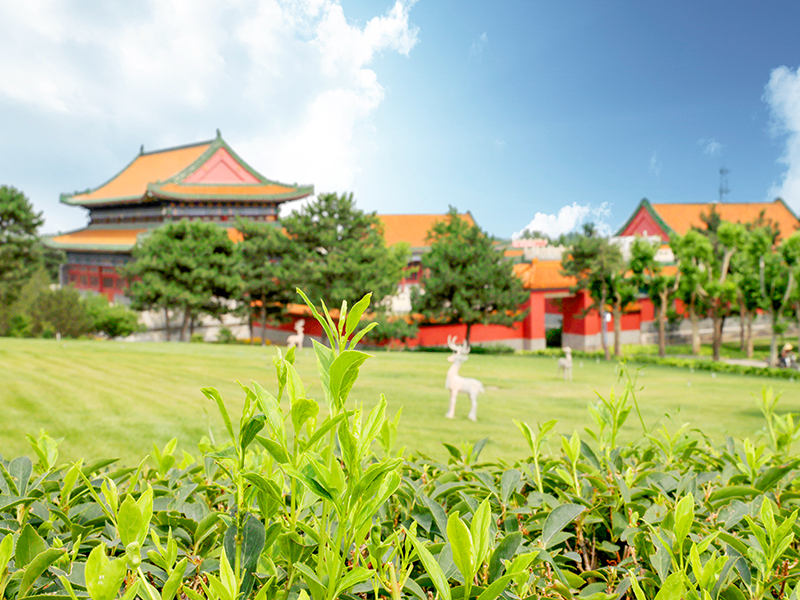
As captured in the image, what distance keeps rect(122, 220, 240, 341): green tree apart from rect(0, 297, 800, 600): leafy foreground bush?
43.6 ft

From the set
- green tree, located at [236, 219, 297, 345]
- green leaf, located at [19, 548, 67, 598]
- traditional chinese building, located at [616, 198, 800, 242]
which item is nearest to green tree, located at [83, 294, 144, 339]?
green tree, located at [236, 219, 297, 345]

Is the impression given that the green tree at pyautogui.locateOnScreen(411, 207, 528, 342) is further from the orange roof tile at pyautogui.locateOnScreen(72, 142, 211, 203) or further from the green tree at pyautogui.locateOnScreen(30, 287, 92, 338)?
the orange roof tile at pyautogui.locateOnScreen(72, 142, 211, 203)

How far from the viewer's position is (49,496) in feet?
3.18

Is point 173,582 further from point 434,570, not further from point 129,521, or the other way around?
point 434,570

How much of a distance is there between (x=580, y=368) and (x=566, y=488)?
40.1 ft

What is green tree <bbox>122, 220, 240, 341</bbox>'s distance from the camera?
1355 centimetres

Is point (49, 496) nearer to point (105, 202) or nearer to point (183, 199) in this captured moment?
point (183, 199)

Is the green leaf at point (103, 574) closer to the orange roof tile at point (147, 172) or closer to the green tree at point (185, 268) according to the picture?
the green tree at point (185, 268)

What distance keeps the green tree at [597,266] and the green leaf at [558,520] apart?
14.4 metres

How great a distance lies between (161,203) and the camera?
18.5 m

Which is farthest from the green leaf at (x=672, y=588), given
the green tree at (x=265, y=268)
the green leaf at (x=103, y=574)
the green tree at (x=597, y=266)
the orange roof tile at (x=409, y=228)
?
the orange roof tile at (x=409, y=228)

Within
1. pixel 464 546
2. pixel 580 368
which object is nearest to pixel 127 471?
pixel 464 546

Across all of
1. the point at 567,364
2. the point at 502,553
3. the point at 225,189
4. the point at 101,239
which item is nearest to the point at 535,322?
the point at 567,364

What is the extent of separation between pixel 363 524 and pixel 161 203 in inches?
786
